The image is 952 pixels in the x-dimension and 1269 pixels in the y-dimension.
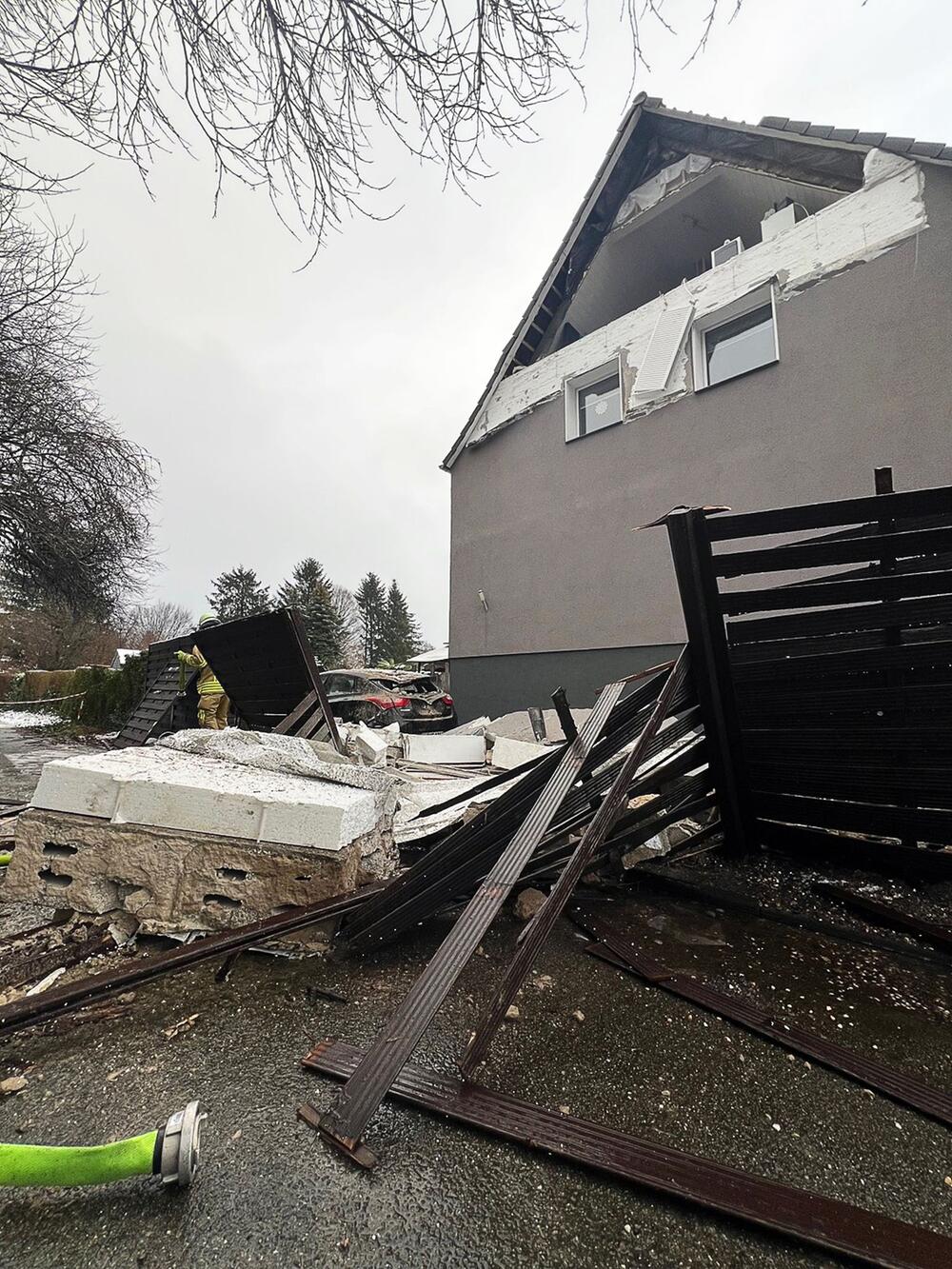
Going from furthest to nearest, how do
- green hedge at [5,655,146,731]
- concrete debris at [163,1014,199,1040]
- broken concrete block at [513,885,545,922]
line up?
1. green hedge at [5,655,146,731]
2. broken concrete block at [513,885,545,922]
3. concrete debris at [163,1014,199,1040]

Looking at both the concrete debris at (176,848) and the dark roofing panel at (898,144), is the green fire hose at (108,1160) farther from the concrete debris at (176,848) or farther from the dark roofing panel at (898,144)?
the dark roofing panel at (898,144)

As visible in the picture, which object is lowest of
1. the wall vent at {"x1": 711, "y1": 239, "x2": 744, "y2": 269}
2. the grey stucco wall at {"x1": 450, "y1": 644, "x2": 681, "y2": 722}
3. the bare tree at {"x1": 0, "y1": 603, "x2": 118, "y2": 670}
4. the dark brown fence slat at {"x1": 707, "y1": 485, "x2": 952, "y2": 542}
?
the grey stucco wall at {"x1": 450, "y1": 644, "x2": 681, "y2": 722}

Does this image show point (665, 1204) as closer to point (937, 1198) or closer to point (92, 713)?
point (937, 1198)

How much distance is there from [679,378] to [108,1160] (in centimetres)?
914

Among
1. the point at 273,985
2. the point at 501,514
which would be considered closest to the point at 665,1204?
the point at 273,985

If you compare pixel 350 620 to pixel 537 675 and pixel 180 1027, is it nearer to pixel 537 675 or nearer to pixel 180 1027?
pixel 537 675

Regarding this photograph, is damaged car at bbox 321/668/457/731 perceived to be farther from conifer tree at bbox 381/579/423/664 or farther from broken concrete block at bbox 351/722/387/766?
conifer tree at bbox 381/579/423/664

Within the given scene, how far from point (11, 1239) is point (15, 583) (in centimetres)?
1225

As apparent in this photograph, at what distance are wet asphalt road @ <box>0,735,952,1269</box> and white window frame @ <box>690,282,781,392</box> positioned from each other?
7.46 metres

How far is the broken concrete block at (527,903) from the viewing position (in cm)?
246

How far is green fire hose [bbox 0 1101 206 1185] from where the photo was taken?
42.3 inches

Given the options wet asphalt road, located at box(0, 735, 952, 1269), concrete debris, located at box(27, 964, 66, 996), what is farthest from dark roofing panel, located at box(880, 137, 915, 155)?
concrete debris, located at box(27, 964, 66, 996)

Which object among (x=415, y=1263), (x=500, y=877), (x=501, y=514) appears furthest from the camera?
(x=501, y=514)

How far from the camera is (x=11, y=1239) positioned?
1045 millimetres
